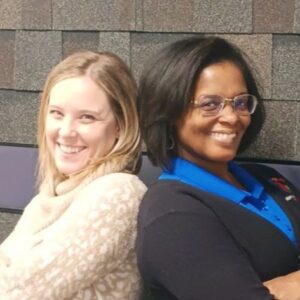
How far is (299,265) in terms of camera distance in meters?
1.73

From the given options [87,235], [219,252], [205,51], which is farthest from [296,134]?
[87,235]

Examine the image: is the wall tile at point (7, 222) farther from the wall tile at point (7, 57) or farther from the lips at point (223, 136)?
the lips at point (223, 136)

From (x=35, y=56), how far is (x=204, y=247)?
1.02 m

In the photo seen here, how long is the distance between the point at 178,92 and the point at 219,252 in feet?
1.32

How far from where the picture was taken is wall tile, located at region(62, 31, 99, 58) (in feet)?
7.20

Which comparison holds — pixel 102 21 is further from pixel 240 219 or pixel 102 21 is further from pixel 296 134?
pixel 240 219

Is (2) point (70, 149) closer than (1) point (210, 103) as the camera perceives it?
No

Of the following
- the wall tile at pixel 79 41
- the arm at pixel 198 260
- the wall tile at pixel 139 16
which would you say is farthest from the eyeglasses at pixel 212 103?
the wall tile at pixel 79 41

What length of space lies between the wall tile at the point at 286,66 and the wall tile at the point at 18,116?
0.81 meters

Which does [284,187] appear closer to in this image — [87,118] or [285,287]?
[285,287]

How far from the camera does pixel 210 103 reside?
5.50 feet

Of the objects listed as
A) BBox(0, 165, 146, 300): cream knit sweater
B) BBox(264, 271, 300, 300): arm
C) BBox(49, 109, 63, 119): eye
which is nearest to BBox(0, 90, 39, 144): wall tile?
BBox(49, 109, 63, 119): eye

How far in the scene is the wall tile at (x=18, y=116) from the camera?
232 cm

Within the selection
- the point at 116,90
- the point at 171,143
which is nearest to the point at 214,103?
the point at 171,143
